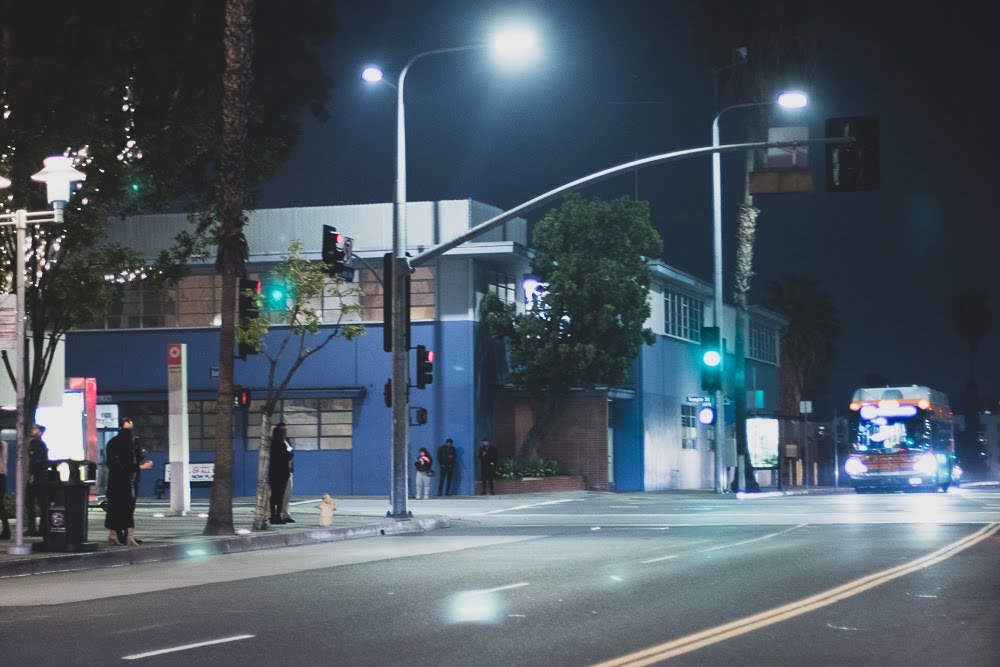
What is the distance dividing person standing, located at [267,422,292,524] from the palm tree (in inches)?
108

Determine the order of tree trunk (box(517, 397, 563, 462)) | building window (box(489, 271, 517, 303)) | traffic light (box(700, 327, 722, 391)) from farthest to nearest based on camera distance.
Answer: building window (box(489, 271, 517, 303)) < tree trunk (box(517, 397, 563, 462)) < traffic light (box(700, 327, 722, 391))

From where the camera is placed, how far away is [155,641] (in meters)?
11.6

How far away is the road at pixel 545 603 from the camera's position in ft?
34.9

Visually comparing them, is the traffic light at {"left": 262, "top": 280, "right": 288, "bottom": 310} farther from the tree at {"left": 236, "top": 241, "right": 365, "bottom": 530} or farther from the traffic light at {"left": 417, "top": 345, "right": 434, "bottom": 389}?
the traffic light at {"left": 417, "top": 345, "right": 434, "bottom": 389}

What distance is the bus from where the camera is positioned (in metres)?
47.5

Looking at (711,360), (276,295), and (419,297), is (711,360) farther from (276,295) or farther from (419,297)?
(276,295)

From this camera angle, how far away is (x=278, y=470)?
1094 inches

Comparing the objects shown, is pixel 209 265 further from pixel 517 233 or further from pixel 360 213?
pixel 517 233

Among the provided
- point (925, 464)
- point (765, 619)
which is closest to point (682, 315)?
point (925, 464)

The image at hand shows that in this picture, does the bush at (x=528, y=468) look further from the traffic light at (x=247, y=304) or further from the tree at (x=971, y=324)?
the tree at (x=971, y=324)

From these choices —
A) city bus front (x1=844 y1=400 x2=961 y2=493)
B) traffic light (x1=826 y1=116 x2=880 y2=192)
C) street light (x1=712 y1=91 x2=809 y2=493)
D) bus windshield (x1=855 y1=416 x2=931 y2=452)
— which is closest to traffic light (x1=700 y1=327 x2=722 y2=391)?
street light (x1=712 y1=91 x2=809 y2=493)

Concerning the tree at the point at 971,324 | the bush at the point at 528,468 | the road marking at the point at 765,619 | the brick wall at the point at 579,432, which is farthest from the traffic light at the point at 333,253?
the tree at the point at 971,324

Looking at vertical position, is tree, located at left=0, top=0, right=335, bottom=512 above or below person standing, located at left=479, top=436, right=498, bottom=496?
above

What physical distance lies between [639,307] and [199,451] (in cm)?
1506
